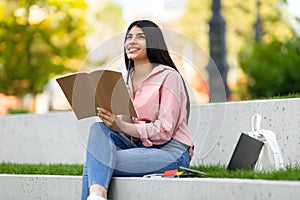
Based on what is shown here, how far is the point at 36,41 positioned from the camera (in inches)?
623

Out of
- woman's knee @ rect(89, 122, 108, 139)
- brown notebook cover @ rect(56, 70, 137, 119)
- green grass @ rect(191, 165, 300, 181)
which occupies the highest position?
brown notebook cover @ rect(56, 70, 137, 119)

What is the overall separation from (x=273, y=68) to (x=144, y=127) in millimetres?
9948

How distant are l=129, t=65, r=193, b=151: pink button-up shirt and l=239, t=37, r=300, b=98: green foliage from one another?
8.74m

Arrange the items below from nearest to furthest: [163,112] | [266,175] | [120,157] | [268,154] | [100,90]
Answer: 1. [266,175]
2. [100,90]
3. [120,157]
4. [163,112]
5. [268,154]

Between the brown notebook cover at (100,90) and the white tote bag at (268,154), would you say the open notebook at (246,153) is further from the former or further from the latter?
the brown notebook cover at (100,90)

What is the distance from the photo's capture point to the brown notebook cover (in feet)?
15.8

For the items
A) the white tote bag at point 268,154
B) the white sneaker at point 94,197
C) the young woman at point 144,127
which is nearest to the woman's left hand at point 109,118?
the young woman at point 144,127

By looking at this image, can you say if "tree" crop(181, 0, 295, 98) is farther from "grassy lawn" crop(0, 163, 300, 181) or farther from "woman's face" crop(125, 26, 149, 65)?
"woman's face" crop(125, 26, 149, 65)

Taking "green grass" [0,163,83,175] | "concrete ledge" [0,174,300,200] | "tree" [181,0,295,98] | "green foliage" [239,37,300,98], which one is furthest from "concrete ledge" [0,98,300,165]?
"tree" [181,0,295,98]

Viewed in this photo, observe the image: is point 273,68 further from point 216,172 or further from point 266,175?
point 266,175

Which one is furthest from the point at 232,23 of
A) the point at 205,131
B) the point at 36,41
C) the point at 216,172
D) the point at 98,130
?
the point at 98,130

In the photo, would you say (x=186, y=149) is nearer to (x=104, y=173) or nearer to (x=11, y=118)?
(x=104, y=173)

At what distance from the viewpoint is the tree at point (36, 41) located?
15.5 meters

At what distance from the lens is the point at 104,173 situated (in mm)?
4836
